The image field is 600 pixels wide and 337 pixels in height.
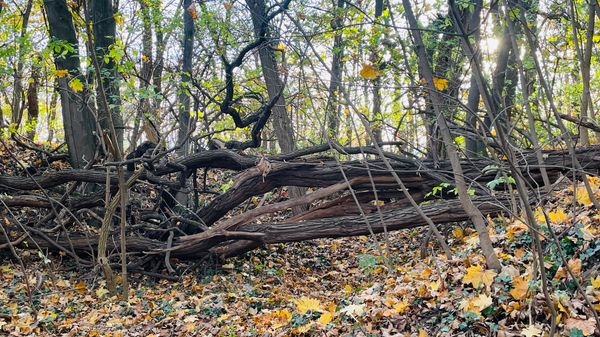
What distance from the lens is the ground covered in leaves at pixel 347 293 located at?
11.1 feet

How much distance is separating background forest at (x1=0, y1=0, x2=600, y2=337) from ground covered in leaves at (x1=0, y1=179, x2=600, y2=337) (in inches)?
0.9

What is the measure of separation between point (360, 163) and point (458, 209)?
143 centimetres

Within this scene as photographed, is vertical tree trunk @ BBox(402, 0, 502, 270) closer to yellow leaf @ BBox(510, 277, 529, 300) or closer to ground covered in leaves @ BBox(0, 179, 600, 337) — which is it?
ground covered in leaves @ BBox(0, 179, 600, 337)

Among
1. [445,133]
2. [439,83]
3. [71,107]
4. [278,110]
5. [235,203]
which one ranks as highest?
[71,107]

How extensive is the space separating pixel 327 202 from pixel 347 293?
1.97m

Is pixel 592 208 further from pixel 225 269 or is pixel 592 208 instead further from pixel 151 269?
pixel 151 269

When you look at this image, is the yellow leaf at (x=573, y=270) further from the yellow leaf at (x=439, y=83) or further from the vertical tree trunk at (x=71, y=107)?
the vertical tree trunk at (x=71, y=107)

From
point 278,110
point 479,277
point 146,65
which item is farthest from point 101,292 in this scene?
point 146,65

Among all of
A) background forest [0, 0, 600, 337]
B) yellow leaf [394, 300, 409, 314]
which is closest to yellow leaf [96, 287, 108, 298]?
background forest [0, 0, 600, 337]

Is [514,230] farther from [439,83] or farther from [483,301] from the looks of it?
[439,83]

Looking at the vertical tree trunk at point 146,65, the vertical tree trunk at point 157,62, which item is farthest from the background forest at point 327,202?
the vertical tree trunk at point 146,65

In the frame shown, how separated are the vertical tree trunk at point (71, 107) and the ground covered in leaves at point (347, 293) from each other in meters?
1.98

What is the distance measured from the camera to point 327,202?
762 cm

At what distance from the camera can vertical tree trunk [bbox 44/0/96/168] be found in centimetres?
866
